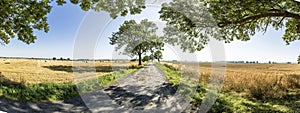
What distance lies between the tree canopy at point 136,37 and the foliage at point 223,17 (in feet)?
35.3

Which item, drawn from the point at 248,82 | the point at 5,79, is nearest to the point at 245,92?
the point at 248,82

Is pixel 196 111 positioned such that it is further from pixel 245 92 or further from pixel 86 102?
pixel 245 92

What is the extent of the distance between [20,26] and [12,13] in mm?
1195

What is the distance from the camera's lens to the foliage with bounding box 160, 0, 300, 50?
1229cm

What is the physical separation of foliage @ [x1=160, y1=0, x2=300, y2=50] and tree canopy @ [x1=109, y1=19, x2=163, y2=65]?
1076 centimetres

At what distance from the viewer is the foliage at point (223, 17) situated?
1229 centimetres

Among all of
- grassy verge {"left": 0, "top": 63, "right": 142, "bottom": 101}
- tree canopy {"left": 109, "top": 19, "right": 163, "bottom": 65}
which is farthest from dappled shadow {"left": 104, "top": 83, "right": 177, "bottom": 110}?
tree canopy {"left": 109, "top": 19, "right": 163, "bottom": 65}

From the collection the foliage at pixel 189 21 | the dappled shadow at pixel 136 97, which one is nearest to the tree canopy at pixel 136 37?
the foliage at pixel 189 21

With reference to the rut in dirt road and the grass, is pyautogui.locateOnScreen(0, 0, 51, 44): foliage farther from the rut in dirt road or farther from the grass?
A: the rut in dirt road

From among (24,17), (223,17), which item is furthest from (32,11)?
(223,17)

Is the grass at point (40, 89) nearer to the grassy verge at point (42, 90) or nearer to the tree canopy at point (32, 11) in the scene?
the grassy verge at point (42, 90)

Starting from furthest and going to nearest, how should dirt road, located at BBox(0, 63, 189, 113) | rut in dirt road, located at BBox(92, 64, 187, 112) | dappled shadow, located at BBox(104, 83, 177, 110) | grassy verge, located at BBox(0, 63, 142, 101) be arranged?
dappled shadow, located at BBox(104, 83, 177, 110) → grassy verge, located at BBox(0, 63, 142, 101) → rut in dirt road, located at BBox(92, 64, 187, 112) → dirt road, located at BBox(0, 63, 189, 113)

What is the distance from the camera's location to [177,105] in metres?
10.8

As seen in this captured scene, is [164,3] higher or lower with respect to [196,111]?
higher
